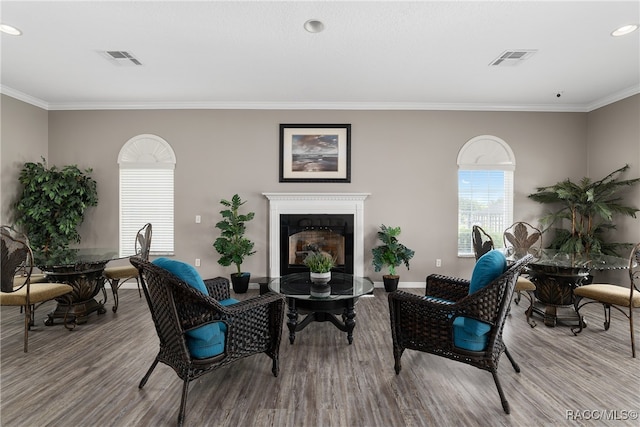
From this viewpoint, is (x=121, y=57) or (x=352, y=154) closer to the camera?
(x=121, y=57)

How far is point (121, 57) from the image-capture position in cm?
348

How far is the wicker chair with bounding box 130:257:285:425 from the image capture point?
1.91m

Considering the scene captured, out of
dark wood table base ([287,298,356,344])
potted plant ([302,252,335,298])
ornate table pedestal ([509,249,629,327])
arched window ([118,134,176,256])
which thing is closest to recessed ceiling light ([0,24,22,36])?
arched window ([118,134,176,256])

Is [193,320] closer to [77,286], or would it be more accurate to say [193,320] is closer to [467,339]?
[467,339]

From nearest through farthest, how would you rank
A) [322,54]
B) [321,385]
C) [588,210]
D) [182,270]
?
[182,270] → [321,385] → [322,54] → [588,210]

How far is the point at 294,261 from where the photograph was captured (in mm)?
5012

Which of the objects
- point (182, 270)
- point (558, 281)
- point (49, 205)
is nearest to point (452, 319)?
point (182, 270)

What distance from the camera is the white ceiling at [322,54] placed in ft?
8.61

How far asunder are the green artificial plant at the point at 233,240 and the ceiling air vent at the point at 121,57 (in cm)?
202

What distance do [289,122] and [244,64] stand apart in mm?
1494

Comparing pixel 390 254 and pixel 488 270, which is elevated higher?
pixel 488 270

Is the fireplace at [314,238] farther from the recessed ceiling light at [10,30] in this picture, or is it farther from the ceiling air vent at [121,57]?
the recessed ceiling light at [10,30]

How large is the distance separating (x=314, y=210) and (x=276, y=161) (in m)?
1.01

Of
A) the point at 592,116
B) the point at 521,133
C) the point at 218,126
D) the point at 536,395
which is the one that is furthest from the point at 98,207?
the point at 592,116
